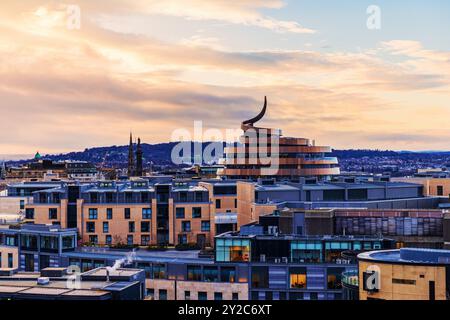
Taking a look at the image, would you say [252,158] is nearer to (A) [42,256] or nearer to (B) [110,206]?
(B) [110,206]

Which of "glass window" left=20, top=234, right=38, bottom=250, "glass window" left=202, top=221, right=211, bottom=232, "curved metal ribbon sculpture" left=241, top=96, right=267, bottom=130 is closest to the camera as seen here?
"glass window" left=20, top=234, right=38, bottom=250

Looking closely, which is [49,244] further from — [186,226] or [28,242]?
[186,226]

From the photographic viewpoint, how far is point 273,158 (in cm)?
11200

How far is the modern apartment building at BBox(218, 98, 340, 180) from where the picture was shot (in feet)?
363

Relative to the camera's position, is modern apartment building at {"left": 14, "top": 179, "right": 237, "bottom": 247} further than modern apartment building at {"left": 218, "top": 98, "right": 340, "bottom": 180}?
No

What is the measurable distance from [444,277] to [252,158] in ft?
258

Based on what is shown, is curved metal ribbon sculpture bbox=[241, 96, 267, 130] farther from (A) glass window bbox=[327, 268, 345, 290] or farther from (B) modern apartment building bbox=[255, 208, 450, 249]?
(A) glass window bbox=[327, 268, 345, 290]

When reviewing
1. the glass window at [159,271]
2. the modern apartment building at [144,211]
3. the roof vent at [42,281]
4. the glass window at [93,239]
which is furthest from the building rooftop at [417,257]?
the glass window at [93,239]

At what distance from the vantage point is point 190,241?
7675 centimetres

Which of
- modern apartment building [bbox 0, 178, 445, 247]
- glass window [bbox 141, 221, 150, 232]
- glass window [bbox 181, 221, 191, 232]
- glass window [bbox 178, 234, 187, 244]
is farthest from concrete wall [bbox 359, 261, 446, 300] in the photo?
glass window [bbox 141, 221, 150, 232]

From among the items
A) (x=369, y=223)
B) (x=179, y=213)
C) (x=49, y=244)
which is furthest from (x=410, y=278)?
(x=179, y=213)
